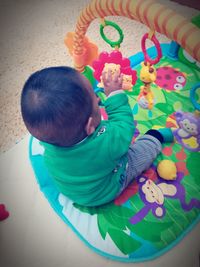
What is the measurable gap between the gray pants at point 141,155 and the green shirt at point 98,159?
30mm

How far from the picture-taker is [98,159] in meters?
0.65

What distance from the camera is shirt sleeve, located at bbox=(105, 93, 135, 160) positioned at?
26.0 inches

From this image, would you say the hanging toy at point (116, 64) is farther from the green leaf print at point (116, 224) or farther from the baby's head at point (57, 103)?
the green leaf print at point (116, 224)

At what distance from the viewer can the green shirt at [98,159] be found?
64 centimetres

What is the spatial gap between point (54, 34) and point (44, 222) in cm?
90

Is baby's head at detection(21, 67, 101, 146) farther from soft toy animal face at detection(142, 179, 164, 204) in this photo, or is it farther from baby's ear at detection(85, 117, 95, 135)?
soft toy animal face at detection(142, 179, 164, 204)

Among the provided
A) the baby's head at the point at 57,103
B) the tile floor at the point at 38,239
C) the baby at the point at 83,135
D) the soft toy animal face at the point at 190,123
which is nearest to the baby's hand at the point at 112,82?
the baby at the point at 83,135

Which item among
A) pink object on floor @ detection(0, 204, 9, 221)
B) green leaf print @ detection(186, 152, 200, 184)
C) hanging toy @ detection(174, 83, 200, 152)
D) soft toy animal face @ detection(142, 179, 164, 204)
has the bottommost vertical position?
green leaf print @ detection(186, 152, 200, 184)

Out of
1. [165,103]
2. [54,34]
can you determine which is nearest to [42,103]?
[165,103]

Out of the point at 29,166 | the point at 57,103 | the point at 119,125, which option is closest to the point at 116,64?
the point at 119,125

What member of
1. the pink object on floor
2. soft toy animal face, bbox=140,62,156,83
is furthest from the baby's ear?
the pink object on floor

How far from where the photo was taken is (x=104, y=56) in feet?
2.60

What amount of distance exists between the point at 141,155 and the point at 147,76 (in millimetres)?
204

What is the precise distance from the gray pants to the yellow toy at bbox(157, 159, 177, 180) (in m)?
0.03
